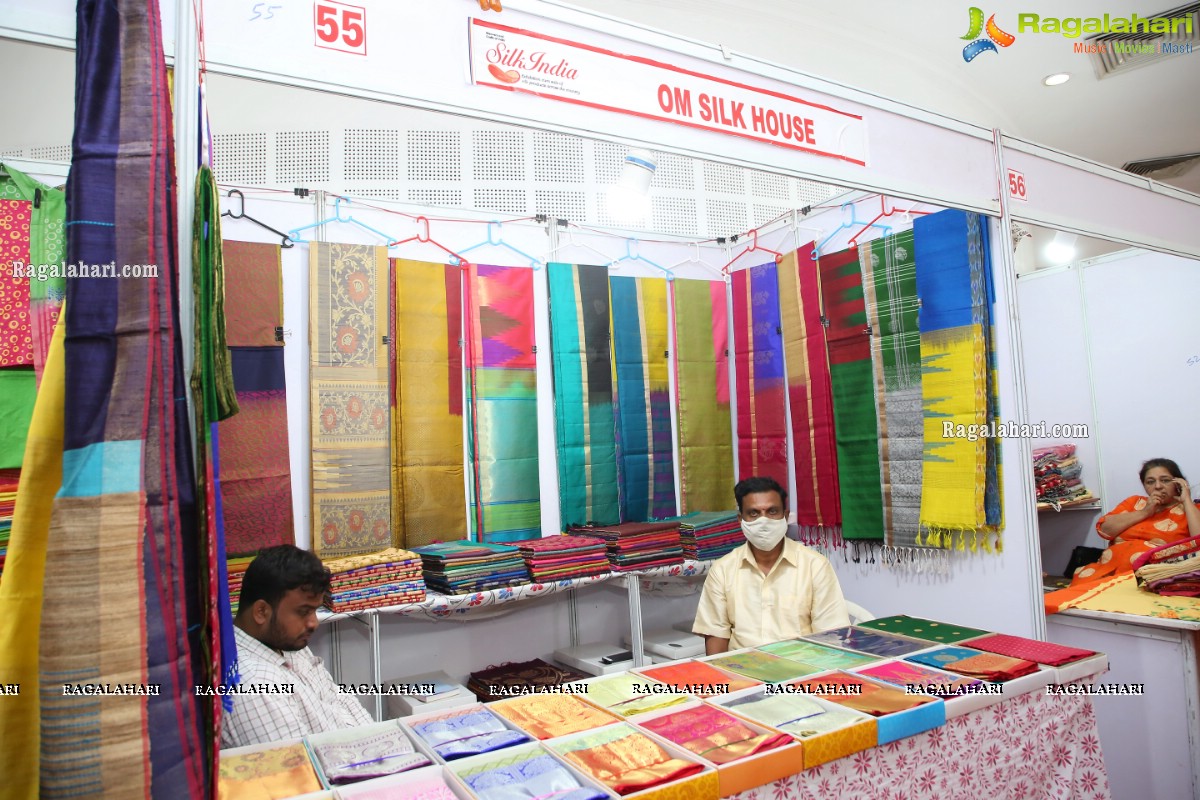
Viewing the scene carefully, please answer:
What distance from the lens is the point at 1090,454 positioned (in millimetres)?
5070

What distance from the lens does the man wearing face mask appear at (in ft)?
9.30

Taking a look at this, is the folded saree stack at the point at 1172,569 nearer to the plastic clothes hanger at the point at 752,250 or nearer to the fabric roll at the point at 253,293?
the plastic clothes hanger at the point at 752,250

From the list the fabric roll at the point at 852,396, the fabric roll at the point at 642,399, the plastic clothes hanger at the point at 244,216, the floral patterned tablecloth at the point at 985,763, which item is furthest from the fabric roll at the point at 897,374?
the plastic clothes hanger at the point at 244,216

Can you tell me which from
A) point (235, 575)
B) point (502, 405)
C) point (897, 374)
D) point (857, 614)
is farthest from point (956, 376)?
point (235, 575)

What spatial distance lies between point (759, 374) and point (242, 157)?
287cm

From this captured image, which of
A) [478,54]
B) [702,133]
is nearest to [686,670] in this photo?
[702,133]

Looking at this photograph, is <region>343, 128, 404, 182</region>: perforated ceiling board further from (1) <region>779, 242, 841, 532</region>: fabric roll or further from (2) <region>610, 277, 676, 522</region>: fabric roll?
(1) <region>779, 242, 841, 532</region>: fabric roll

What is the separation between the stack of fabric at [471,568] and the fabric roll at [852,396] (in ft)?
5.30

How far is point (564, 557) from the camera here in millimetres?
3447

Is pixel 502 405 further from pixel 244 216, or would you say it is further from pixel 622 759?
pixel 622 759

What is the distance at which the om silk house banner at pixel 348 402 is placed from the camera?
3252 mm

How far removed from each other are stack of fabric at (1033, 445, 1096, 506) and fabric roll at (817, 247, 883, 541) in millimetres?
1923

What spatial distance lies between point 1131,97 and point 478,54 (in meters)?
6.41

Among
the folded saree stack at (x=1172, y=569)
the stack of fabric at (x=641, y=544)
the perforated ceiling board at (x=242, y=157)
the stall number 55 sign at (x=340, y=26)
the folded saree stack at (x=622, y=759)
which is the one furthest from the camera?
the perforated ceiling board at (x=242, y=157)
